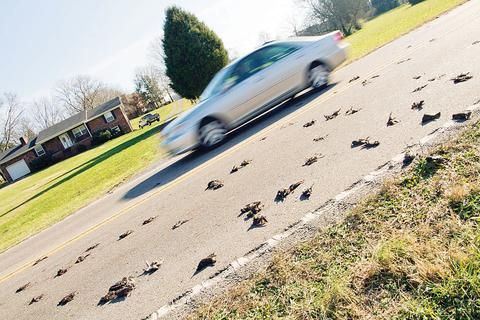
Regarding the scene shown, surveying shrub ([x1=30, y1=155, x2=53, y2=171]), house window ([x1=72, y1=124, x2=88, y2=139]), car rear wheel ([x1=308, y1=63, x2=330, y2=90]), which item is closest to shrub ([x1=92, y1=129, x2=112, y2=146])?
house window ([x1=72, y1=124, x2=88, y2=139])

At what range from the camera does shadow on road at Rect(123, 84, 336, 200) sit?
785cm

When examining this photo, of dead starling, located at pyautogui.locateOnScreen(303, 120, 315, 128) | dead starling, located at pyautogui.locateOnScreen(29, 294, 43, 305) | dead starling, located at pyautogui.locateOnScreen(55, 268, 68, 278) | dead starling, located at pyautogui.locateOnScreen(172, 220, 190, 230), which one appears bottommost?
dead starling, located at pyautogui.locateOnScreen(172, 220, 190, 230)

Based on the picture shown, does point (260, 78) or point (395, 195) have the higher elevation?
point (260, 78)

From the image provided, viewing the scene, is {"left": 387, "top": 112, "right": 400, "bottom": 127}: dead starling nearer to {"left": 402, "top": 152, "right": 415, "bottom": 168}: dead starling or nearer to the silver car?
{"left": 402, "top": 152, "right": 415, "bottom": 168}: dead starling

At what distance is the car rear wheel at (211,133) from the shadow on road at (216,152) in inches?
8.6

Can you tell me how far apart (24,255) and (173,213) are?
4.08m

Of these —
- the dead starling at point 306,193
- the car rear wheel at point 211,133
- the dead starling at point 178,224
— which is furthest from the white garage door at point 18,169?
the dead starling at point 306,193

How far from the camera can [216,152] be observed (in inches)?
318

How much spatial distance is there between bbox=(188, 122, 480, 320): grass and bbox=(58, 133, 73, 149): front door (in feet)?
177

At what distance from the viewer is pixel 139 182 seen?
29.6ft

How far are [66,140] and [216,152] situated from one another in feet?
163

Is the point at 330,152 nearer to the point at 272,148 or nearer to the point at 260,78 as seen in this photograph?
the point at 272,148

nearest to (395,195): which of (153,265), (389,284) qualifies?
(389,284)

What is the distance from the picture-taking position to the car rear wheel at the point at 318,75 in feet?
31.2
